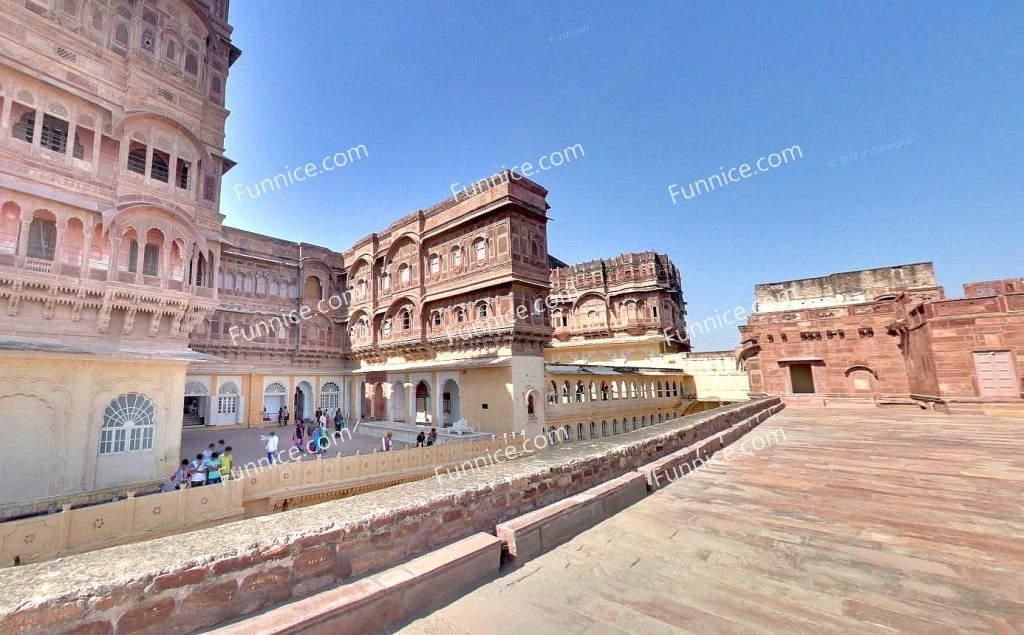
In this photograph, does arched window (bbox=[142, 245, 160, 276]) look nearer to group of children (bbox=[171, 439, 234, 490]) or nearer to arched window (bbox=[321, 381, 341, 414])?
group of children (bbox=[171, 439, 234, 490])

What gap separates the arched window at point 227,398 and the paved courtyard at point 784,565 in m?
27.6

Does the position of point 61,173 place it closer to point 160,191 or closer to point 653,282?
point 160,191

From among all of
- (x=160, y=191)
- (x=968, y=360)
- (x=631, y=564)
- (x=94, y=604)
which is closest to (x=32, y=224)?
(x=160, y=191)

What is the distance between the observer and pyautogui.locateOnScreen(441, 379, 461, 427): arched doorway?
70.6 feet

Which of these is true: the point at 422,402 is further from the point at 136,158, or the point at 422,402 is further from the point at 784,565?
the point at 784,565

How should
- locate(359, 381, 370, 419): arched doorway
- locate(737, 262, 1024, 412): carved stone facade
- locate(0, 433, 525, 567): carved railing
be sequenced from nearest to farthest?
→ 1. locate(0, 433, 525, 567): carved railing
2. locate(737, 262, 1024, 412): carved stone facade
3. locate(359, 381, 370, 419): arched doorway

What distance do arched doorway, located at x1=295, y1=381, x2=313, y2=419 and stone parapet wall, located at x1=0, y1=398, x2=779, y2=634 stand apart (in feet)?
91.3

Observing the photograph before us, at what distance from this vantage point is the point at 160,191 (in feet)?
47.9

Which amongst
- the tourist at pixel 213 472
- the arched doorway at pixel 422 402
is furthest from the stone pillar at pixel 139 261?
the arched doorway at pixel 422 402

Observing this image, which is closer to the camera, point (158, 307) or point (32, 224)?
point (32, 224)

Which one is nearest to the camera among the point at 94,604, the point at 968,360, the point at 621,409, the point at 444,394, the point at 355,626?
the point at 94,604

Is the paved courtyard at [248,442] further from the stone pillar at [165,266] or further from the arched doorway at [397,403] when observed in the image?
the stone pillar at [165,266]

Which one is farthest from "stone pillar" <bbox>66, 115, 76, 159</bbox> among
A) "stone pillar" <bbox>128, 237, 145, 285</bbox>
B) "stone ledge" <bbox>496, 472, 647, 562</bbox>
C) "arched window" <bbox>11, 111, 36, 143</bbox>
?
"stone ledge" <bbox>496, 472, 647, 562</bbox>

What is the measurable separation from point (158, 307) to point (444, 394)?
40.9 ft
